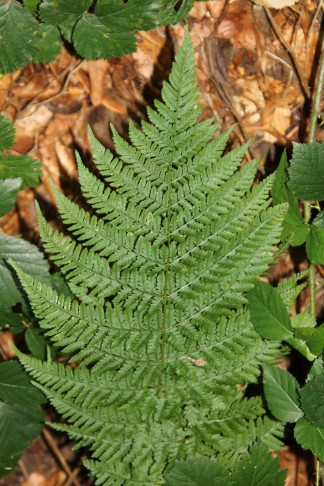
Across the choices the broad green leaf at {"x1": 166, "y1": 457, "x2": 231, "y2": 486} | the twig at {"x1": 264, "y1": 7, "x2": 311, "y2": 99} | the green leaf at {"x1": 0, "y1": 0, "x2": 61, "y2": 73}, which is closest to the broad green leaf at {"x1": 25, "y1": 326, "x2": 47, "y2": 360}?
the broad green leaf at {"x1": 166, "y1": 457, "x2": 231, "y2": 486}

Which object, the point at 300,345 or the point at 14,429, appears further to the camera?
the point at 14,429

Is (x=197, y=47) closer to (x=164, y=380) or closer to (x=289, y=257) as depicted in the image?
(x=289, y=257)

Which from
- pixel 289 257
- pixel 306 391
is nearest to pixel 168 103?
pixel 306 391

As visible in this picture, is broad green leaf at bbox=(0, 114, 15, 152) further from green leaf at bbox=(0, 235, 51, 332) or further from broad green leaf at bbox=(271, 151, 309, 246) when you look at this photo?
broad green leaf at bbox=(271, 151, 309, 246)

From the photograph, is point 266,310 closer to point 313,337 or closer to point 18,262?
point 313,337

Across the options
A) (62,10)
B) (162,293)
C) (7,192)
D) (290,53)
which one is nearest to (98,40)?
(62,10)

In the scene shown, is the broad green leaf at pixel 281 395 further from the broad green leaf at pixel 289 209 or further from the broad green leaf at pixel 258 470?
the broad green leaf at pixel 289 209
